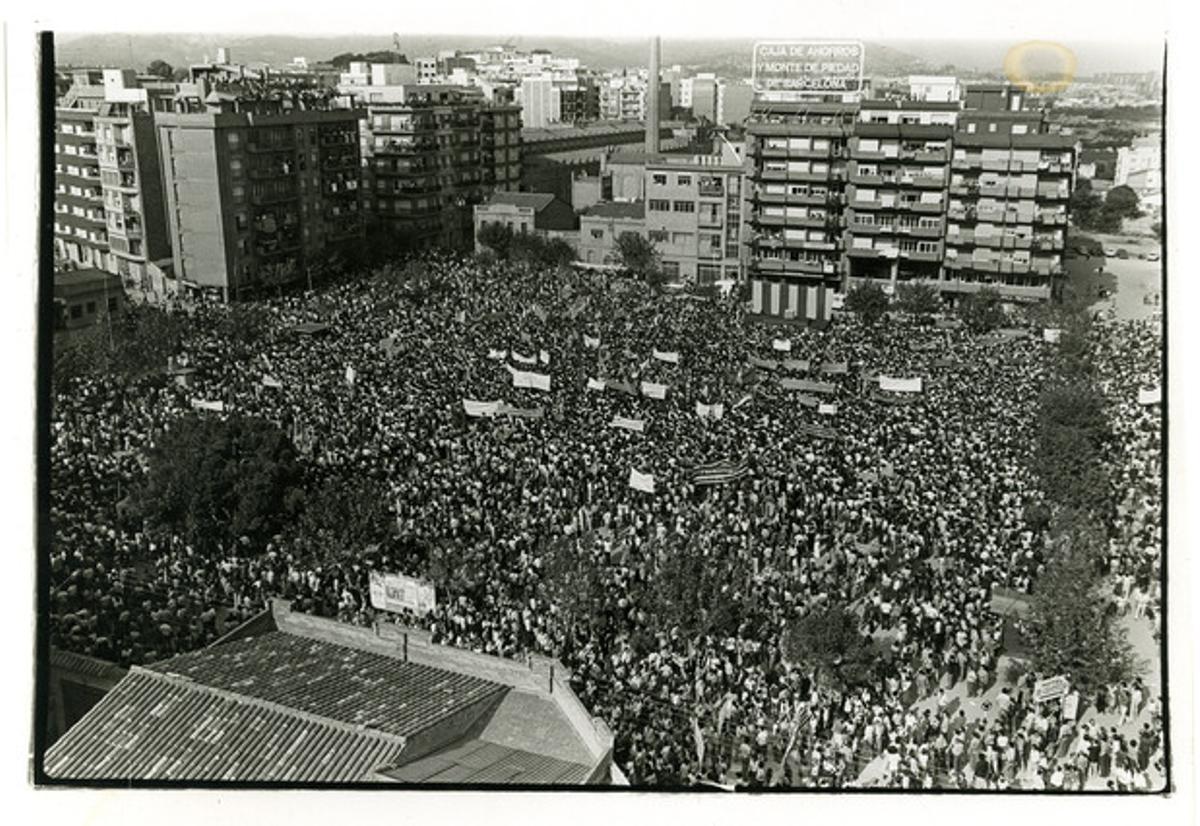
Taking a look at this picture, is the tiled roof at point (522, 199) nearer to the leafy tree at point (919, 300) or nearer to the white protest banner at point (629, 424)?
the leafy tree at point (919, 300)

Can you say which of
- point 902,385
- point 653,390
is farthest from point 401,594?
point 902,385

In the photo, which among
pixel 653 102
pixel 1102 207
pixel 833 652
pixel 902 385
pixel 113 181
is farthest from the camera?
pixel 653 102

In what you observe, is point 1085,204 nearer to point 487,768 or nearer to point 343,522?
point 343,522

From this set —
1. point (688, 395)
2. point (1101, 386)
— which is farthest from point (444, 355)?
point (1101, 386)

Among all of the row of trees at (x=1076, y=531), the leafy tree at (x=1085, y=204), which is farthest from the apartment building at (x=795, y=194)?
the row of trees at (x=1076, y=531)

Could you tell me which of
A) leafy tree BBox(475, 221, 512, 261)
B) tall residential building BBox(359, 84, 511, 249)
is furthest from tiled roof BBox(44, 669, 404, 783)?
tall residential building BBox(359, 84, 511, 249)
